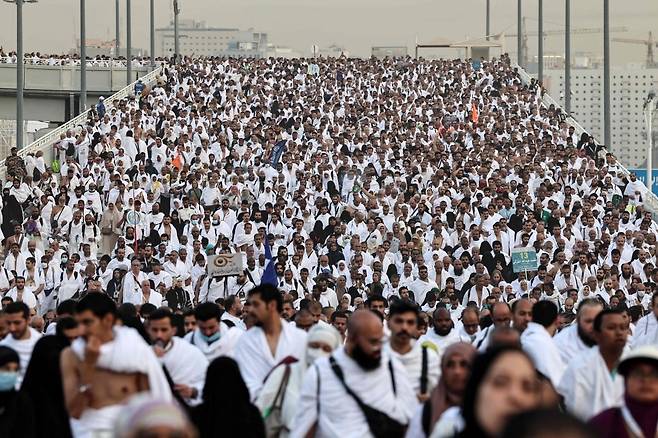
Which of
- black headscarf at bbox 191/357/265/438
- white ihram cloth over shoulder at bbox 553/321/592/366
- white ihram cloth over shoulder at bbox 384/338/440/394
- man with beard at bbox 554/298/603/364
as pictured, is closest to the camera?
black headscarf at bbox 191/357/265/438

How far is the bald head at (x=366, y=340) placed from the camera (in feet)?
29.4

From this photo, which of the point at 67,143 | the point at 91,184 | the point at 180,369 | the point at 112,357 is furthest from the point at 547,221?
the point at 112,357

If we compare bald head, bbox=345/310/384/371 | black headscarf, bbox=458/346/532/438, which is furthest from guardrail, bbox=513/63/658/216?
black headscarf, bbox=458/346/532/438

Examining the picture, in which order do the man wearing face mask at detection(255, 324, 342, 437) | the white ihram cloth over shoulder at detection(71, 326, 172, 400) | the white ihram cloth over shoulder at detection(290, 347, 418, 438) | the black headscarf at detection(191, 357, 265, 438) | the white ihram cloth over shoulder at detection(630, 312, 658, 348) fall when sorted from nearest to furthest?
the white ihram cloth over shoulder at detection(71, 326, 172, 400) → the white ihram cloth over shoulder at detection(290, 347, 418, 438) → the black headscarf at detection(191, 357, 265, 438) → the man wearing face mask at detection(255, 324, 342, 437) → the white ihram cloth over shoulder at detection(630, 312, 658, 348)

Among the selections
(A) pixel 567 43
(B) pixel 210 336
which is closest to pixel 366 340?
(B) pixel 210 336

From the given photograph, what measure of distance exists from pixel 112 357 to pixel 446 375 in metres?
1.55

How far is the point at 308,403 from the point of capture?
916cm

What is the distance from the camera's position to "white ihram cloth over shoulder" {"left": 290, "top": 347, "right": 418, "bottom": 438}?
9.07 meters

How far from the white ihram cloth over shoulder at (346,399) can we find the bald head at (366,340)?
0.13 ft

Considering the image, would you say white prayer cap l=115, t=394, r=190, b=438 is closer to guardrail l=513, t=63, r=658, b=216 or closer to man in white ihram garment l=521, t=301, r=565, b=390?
man in white ihram garment l=521, t=301, r=565, b=390

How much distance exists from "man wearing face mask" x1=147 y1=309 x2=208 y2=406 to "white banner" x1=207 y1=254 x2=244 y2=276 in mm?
11332

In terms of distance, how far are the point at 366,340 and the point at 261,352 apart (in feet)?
6.30

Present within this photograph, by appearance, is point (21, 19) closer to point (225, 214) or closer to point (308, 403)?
point (225, 214)

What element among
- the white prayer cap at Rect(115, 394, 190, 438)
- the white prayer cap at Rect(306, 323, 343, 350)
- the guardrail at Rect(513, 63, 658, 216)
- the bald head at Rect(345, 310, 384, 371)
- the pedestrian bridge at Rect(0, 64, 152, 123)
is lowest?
the white prayer cap at Rect(306, 323, 343, 350)
